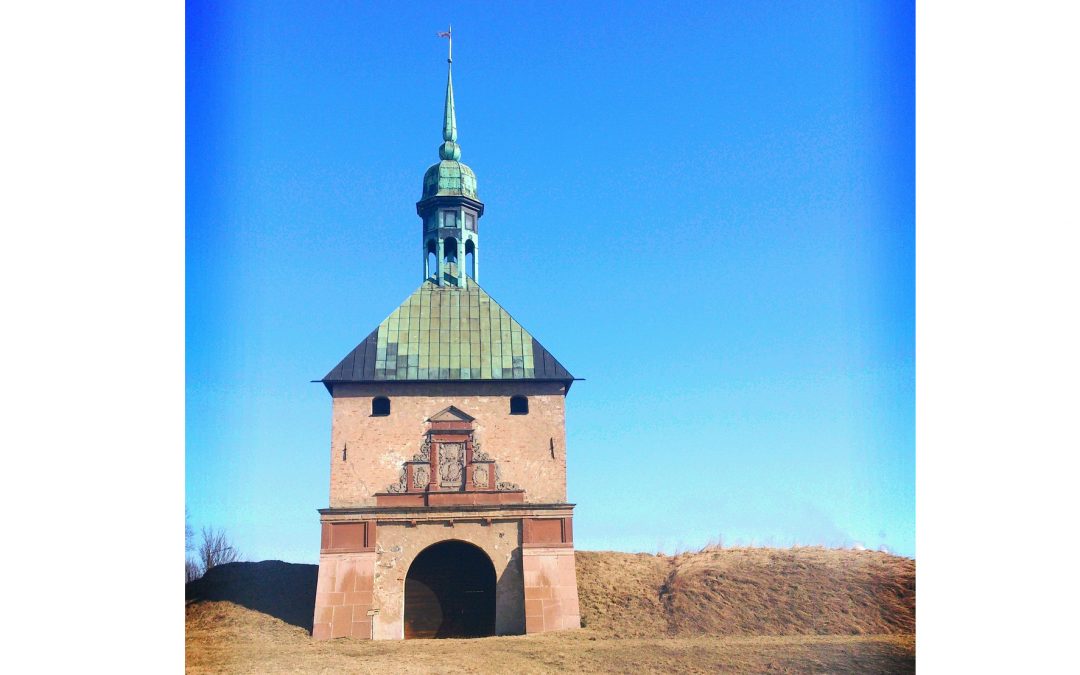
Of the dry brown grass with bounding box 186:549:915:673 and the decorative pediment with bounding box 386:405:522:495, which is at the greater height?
the decorative pediment with bounding box 386:405:522:495

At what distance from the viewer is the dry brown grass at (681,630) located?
66.4 ft

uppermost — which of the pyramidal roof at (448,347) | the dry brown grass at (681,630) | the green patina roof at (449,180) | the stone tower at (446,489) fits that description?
the green patina roof at (449,180)

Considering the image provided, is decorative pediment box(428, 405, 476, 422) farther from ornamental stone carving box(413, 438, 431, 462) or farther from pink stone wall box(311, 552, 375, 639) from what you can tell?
pink stone wall box(311, 552, 375, 639)

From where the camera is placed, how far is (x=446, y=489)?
25438 millimetres

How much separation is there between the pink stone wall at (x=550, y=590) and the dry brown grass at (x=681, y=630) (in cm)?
59

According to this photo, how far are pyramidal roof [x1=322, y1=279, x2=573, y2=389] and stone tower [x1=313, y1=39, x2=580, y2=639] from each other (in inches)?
1.5

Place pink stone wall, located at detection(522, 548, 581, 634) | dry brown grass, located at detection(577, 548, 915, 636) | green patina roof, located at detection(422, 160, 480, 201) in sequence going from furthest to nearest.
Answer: green patina roof, located at detection(422, 160, 480, 201)
pink stone wall, located at detection(522, 548, 581, 634)
dry brown grass, located at detection(577, 548, 915, 636)

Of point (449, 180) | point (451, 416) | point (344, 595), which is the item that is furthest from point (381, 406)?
point (449, 180)

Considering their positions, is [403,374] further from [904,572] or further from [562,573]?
[904,572]

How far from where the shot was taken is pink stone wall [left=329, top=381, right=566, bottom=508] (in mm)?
25469

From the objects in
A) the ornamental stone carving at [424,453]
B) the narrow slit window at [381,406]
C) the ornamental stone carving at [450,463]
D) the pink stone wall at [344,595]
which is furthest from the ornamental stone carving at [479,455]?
the pink stone wall at [344,595]

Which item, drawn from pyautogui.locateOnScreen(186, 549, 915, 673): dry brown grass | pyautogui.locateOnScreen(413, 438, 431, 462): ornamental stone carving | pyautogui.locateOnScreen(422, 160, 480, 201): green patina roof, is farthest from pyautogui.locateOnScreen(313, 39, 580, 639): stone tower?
pyautogui.locateOnScreen(422, 160, 480, 201): green patina roof

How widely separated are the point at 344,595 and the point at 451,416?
4875 mm

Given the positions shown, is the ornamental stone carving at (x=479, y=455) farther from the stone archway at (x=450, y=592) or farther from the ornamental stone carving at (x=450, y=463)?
the stone archway at (x=450, y=592)
